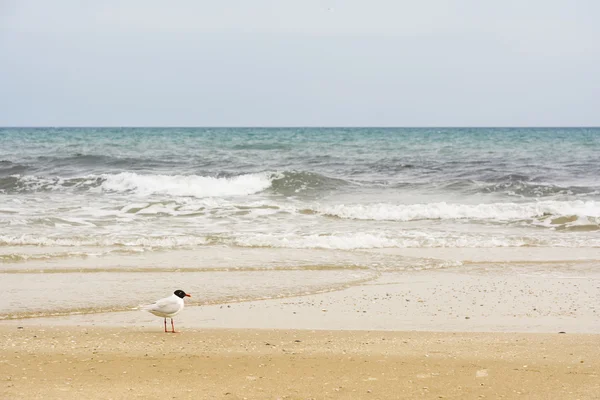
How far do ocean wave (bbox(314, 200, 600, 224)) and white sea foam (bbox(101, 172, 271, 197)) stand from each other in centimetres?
533

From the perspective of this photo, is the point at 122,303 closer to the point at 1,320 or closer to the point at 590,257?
the point at 1,320

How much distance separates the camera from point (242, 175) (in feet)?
80.2

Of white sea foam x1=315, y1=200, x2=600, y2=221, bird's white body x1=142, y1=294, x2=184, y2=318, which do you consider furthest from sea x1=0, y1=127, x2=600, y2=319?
bird's white body x1=142, y1=294, x2=184, y2=318

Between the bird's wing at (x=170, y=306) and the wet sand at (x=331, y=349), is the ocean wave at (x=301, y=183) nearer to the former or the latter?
the wet sand at (x=331, y=349)

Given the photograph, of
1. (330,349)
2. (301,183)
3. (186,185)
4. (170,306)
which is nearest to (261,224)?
(301,183)

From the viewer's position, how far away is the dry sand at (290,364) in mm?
4938

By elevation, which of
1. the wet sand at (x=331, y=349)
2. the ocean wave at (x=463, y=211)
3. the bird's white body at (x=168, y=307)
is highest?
the bird's white body at (x=168, y=307)

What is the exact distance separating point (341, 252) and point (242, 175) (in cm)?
1325

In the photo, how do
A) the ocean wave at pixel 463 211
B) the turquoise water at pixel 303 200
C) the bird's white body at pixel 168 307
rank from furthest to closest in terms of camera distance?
the ocean wave at pixel 463 211 → the turquoise water at pixel 303 200 → the bird's white body at pixel 168 307

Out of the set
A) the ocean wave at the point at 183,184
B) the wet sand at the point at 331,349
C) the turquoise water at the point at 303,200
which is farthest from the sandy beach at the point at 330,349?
the ocean wave at the point at 183,184

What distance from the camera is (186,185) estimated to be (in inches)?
891

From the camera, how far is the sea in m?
9.14

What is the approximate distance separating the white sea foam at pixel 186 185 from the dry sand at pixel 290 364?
14.5 m

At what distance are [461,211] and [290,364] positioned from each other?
11432 mm
